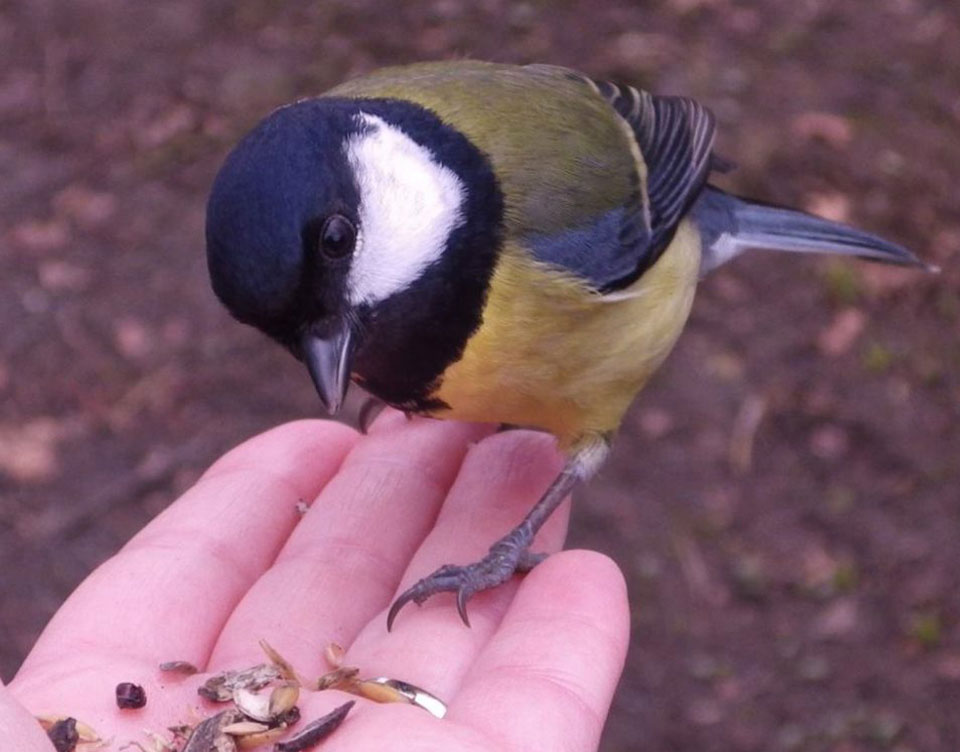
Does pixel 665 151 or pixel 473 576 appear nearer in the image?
pixel 473 576

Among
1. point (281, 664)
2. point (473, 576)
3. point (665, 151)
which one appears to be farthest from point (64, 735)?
point (665, 151)

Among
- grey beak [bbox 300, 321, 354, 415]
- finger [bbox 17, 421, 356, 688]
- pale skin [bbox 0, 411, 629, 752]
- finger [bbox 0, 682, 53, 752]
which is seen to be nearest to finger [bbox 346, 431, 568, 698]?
pale skin [bbox 0, 411, 629, 752]

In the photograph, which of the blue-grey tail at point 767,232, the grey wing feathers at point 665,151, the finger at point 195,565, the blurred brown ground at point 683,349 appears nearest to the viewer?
the finger at point 195,565

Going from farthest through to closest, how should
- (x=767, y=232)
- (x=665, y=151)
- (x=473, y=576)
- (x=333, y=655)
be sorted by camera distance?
1. (x=767, y=232)
2. (x=665, y=151)
3. (x=473, y=576)
4. (x=333, y=655)

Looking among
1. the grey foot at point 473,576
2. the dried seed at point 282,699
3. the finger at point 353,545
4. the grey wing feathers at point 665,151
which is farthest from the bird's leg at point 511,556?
the grey wing feathers at point 665,151

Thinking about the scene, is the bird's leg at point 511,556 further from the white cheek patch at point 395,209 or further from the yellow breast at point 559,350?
the white cheek patch at point 395,209

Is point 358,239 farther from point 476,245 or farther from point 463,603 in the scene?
point 463,603
